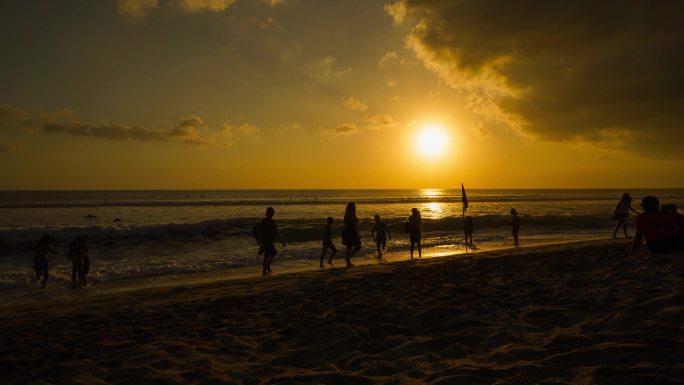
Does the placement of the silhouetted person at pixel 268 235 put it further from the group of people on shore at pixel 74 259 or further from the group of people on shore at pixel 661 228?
the group of people on shore at pixel 661 228

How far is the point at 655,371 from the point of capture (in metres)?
3.61

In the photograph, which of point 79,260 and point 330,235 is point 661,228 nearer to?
point 330,235

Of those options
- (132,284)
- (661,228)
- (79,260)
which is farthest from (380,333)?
(79,260)

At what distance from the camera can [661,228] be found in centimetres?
797

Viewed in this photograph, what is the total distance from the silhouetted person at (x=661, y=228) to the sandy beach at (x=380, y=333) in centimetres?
50

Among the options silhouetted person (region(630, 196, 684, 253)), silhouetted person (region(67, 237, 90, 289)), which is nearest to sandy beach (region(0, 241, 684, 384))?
silhouetted person (region(630, 196, 684, 253))

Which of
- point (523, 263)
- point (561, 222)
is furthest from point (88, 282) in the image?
point (561, 222)

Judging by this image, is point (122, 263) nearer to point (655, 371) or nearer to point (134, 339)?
point (134, 339)

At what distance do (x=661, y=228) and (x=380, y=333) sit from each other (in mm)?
6205

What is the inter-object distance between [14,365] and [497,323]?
6.14m

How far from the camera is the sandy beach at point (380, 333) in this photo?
164 inches

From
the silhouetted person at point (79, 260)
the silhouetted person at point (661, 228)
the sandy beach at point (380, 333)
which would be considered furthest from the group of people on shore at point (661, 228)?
the silhouetted person at point (79, 260)

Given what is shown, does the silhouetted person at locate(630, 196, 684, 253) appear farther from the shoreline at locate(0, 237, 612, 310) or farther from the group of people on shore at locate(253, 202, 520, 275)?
the shoreline at locate(0, 237, 612, 310)

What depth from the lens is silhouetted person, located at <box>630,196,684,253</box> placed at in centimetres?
778
